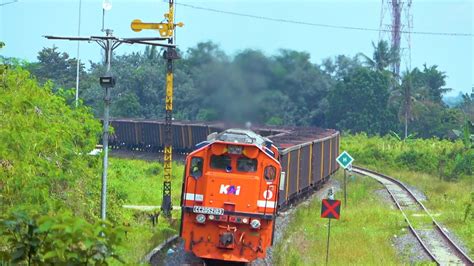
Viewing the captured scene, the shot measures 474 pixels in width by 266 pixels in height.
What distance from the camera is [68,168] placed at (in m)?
17.0

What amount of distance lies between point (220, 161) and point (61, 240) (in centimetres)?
864

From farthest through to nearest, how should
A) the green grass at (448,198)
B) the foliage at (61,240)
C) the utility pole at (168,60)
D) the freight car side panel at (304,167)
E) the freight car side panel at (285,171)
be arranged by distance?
the freight car side panel at (304,167) → the green grass at (448,198) → the utility pole at (168,60) → the freight car side panel at (285,171) → the foliage at (61,240)

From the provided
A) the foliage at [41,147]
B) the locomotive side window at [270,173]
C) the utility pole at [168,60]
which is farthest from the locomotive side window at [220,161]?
the utility pole at [168,60]

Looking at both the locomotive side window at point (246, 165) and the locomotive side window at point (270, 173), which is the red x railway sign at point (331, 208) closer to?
the locomotive side window at point (270, 173)

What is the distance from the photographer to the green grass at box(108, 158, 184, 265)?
17.0 meters

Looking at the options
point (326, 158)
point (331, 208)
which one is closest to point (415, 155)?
point (326, 158)

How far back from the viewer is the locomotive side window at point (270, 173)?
15.6m

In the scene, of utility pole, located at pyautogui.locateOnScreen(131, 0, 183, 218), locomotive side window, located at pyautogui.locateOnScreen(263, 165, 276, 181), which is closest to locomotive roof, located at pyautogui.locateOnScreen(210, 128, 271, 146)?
locomotive side window, located at pyautogui.locateOnScreen(263, 165, 276, 181)

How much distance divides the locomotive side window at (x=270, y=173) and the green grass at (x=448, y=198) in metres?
7.11

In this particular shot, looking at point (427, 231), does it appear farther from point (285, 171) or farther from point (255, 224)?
point (255, 224)

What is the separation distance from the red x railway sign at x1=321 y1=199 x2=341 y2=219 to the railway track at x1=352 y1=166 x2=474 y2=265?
9.67 feet

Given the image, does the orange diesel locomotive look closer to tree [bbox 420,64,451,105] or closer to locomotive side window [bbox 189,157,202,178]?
locomotive side window [bbox 189,157,202,178]

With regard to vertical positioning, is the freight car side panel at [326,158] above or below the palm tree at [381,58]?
below

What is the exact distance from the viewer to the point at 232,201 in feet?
50.7
